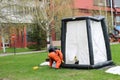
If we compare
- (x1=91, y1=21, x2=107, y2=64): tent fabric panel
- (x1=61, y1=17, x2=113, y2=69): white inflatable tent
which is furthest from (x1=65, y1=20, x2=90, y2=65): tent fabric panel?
(x1=91, y1=21, x2=107, y2=64): tent fabric panel

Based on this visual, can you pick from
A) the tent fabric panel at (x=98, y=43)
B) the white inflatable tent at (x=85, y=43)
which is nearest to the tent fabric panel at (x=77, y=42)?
the white inflatable tent at (x=85, y=43)

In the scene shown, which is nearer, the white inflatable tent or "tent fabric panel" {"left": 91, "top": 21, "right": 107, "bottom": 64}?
the white inflatable tent

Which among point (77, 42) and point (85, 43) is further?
point (77, 42)

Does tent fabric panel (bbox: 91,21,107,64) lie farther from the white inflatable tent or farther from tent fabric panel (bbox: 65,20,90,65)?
tent fabric panel (bbox: 65,20,90,65)

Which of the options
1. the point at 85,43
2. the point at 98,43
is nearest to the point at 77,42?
the point at 85,43

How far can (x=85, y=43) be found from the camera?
588 inches

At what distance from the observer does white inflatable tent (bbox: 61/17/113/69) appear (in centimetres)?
1478

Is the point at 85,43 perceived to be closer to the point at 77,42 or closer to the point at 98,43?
the point at 77,42

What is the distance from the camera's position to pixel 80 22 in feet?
49.6

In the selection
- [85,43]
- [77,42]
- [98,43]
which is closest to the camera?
[85,43]

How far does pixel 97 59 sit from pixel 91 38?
103 cm

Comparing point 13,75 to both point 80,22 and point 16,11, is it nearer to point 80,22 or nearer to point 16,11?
point 80,22

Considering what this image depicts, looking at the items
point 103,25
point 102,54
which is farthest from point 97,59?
point 103,25

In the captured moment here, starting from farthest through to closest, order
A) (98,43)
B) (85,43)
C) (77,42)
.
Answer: (98,43) → (77,42) → (85,43)
